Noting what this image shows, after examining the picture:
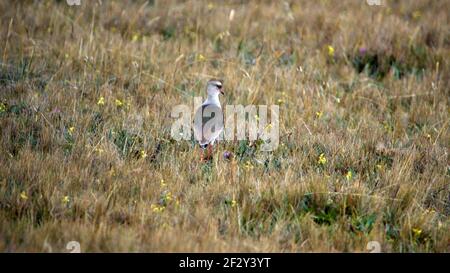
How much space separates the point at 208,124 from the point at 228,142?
49 centimetres

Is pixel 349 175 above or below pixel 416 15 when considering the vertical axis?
below

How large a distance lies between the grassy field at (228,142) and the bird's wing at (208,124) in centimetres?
19

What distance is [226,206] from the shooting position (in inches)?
202

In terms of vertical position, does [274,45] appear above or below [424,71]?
above

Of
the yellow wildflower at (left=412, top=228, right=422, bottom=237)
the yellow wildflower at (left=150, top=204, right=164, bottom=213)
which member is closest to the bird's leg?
the yellow wildflower at (left=150, top=204, right=164, bottom=213)

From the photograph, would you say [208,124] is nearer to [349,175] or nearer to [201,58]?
[349,175]

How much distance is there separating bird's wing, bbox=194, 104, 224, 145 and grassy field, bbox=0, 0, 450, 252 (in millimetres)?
185

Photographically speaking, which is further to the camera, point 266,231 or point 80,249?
point 266,231

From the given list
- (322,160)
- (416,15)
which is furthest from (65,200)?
(416,15)

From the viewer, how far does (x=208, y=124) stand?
5945 millimetres

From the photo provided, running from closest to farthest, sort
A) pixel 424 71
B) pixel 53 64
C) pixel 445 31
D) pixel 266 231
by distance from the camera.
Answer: pixel 266 231 < pixel 53 64 < pixel 424 71 < pixel 445 31

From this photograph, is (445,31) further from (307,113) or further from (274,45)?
(307,113)
